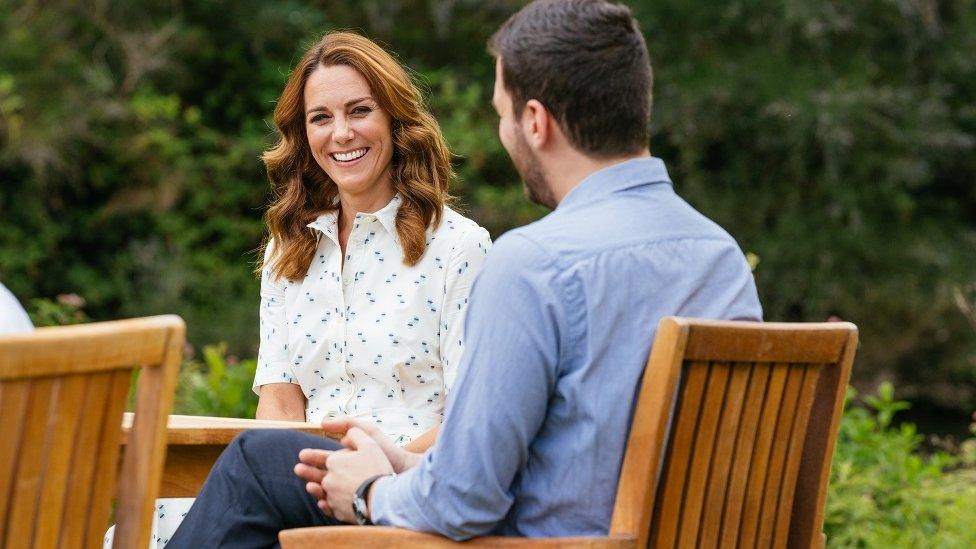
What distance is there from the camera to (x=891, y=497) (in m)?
4.38

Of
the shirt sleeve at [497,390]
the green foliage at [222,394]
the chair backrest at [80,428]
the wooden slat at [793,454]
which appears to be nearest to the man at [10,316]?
the chair backrest at [80,428]

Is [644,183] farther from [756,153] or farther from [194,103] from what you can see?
[194,103]

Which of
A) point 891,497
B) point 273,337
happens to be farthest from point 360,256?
point 891,497

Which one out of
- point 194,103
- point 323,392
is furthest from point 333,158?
point 194,103

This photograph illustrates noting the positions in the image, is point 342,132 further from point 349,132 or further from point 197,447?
point 197,447

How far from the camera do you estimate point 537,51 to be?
2004 millimetres

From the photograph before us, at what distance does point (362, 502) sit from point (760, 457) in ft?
1.99

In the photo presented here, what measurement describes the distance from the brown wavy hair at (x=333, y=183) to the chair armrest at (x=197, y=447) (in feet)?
2.09

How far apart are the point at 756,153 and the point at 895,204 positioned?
1.05 metres

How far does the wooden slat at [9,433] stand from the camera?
5.32ft

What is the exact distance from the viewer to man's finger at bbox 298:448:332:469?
215 centimetres

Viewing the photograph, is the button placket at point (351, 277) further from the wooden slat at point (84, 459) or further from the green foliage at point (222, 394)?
the green foliage at point (222, 394)

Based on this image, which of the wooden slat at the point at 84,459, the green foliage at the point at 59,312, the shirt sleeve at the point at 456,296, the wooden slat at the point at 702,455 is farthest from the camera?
the green foliage at the point at 59,312

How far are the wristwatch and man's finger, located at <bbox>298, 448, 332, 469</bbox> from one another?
93 millimetres
